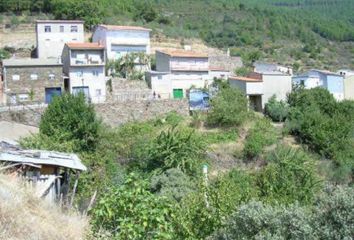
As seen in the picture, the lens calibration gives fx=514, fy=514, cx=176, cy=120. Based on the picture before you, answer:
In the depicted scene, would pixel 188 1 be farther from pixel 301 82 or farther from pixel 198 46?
pixel 301 82

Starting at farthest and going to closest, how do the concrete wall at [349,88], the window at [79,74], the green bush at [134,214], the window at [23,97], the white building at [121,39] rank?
1. the white building at [121,39]
2. the concrete wall at [349,88]
3. the window at [79,74]
4. the window at [23,97]
5. the green bush at [134,214]

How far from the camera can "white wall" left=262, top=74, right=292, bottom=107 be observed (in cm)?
3522

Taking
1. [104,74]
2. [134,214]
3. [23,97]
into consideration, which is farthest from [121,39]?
[134,214]

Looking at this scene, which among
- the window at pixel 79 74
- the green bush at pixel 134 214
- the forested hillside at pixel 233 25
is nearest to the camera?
the green bush at pixel 134 214

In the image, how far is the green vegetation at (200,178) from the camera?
737 cm

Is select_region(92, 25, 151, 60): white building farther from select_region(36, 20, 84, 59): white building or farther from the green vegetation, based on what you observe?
the green vegetation

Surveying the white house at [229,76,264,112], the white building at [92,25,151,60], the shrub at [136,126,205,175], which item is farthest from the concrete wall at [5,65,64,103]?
the white house at [229,76,264,112]

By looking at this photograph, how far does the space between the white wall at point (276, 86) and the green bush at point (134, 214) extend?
28313mm

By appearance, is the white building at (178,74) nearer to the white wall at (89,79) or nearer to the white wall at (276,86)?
the white wall at (89,79)

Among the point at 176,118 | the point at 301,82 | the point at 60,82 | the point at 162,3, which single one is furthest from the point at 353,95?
the point at 162,3

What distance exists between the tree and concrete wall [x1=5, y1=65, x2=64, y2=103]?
7.34 meters

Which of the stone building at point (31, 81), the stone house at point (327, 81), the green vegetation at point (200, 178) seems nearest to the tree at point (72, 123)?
the green vegetation at point (200, 178)

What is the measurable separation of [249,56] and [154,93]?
19.9 meters

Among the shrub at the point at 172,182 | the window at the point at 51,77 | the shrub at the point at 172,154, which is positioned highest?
the window at the point at 51,77
